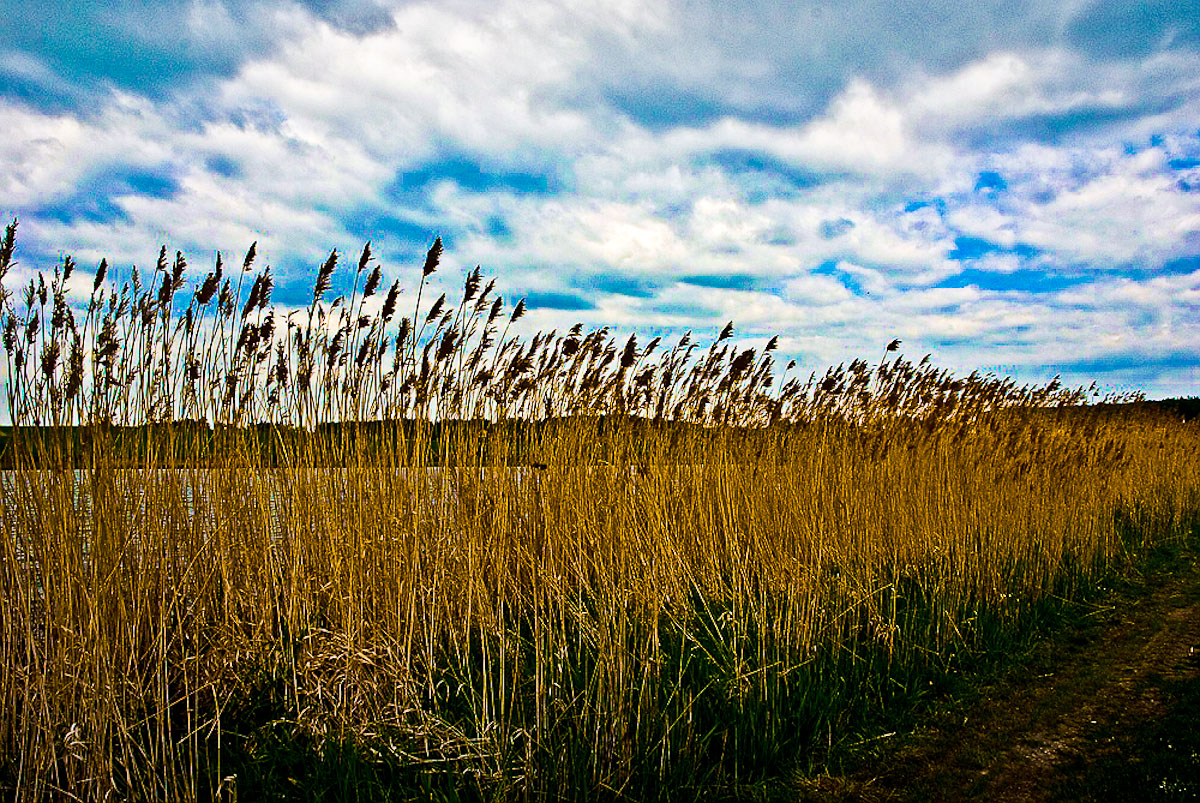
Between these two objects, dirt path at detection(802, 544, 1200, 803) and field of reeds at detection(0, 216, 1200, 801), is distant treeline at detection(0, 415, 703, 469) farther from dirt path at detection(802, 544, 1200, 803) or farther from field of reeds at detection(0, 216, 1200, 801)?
dirt path at detection(802, 544, 1200, 803)

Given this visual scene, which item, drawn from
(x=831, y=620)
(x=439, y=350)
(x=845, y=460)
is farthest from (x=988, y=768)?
(x=439, y=350)

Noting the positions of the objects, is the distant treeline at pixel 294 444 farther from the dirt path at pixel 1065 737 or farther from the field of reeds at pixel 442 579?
the dirt path at pixel 1065 737

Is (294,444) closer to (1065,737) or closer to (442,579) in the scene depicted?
(442,579)

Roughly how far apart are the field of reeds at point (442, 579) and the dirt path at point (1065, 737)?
0.24 metres

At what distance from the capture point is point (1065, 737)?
3500 mm

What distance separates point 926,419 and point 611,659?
14.5 feet

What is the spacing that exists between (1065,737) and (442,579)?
2.92 metres

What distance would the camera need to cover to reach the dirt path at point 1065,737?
2980 mm

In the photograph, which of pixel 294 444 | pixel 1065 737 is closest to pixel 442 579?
pixel 294 444

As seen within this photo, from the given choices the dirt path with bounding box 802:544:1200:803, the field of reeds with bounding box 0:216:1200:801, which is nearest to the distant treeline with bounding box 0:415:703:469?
the field of reeds with bounding box 0:216:1200:801

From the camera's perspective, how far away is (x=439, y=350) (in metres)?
3.88

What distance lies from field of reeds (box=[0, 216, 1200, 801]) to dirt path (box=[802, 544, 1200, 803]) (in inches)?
9.5

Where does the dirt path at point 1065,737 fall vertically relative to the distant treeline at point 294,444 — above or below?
below

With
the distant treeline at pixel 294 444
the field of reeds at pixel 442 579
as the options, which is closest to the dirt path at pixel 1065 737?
the field of reeds at pixel 442 579
